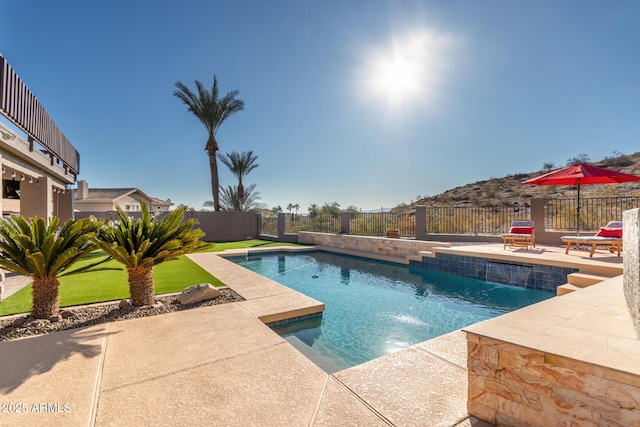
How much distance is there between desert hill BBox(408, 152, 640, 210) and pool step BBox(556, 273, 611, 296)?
65.1ft

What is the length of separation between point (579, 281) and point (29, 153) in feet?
42.6

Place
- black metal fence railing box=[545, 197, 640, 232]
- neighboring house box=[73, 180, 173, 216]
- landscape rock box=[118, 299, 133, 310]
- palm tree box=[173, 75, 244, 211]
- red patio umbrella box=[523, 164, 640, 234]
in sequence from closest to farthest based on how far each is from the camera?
1. landscape rock box=[118, 299, 133, 310]
2. red patio umbrella box=[523, 164, 640, 234]
3. black metal fence railing box=[545, 197, 640, 232]
4. palm tree box=[173, 75, 244, 211]
5. neighboring house box=[73, 180, 173, 216]

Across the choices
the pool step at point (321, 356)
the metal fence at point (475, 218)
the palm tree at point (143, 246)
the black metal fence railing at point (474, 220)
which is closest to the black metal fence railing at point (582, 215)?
the metal fence at point (475, 218)

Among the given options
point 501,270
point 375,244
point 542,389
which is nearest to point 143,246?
point 542,389

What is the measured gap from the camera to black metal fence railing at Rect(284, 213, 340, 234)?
15407mm

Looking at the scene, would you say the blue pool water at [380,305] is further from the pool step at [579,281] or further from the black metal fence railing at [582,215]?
the black metal fence railing at [582,215]

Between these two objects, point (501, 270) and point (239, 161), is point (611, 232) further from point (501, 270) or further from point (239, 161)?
point (239, 161)

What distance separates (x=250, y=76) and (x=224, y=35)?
8.32 feet

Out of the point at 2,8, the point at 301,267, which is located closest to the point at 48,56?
the point at 2,8

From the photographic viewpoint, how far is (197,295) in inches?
189

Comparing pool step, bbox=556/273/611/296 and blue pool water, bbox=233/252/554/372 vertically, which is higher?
pool step, bbox=556/273/611/296

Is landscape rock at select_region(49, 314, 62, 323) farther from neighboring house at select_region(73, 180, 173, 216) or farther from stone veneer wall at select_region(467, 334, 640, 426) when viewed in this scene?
neighboring house at select_region(73, 180, 173, 216)

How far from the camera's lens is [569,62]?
10.3 metres

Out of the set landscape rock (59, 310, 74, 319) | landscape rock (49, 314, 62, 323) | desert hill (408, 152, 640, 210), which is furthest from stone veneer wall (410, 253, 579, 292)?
desert hill (408, 152, 640, 210)
